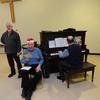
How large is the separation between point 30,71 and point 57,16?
3323 mm

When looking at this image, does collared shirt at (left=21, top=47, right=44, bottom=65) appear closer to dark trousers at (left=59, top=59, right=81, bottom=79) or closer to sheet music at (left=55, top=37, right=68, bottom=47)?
dark trousers at (left=59, top=59, right=81, bottom=79)

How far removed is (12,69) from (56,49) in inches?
49.7

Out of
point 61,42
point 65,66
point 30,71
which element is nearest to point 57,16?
point 61,42

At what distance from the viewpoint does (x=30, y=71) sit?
319cm

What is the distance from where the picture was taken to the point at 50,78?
393cm

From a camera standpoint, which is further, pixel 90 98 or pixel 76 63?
pixel 76 63

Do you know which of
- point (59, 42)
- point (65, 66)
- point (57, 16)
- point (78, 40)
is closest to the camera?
point (65, 66)

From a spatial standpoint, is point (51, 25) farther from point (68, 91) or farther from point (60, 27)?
point (68, 91)

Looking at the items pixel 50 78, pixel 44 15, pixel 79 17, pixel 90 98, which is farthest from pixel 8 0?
pixel 90 98

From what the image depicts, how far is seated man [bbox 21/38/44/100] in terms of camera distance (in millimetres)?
3029

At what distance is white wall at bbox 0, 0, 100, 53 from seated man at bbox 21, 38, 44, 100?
295 cm

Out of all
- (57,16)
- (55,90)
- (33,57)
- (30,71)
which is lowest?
(55,90)

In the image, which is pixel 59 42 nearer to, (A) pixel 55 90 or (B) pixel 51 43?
(B) pixel 51 43

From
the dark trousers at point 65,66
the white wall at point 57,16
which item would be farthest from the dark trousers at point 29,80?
the white wall at point 57,16
